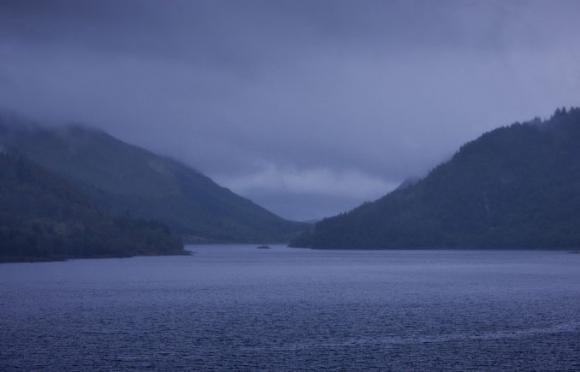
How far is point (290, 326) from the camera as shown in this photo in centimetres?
8031

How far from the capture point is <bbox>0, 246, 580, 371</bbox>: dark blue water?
60.7 m

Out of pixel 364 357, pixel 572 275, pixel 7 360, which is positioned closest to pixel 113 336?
pixel 7 360

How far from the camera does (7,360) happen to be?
60094mm

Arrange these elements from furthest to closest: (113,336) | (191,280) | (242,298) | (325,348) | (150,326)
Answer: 1. (191,280)
2. (242,298)
3. (150,326)
4. (113,336)
5. (325,348)

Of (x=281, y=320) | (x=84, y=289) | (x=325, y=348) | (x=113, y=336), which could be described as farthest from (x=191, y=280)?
(x=325, y=348)

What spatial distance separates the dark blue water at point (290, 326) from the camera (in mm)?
60719

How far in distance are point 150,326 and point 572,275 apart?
113m

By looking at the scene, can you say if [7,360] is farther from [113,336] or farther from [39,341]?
[113,336]

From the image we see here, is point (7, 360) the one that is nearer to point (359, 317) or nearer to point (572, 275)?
point (359, 317)

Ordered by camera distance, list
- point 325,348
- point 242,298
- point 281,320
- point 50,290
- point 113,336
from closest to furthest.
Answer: point 325,348 → point 113,336 → point 281,320 → point 242,298 → point 50,290

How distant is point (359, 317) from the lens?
88.4m

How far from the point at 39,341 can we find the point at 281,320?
27143 millimetres

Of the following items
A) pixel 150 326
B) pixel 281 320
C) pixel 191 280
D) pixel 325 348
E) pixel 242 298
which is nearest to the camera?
pixel 325 348

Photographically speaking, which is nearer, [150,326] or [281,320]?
[150,326]
